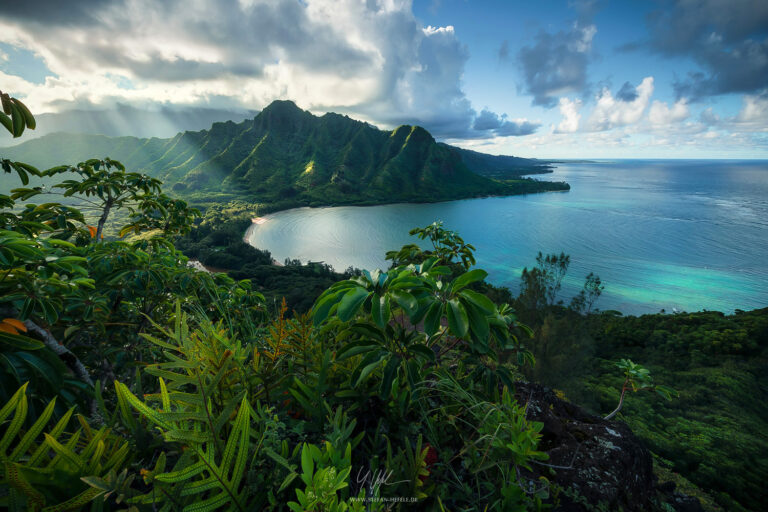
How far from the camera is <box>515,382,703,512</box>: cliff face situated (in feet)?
6.02

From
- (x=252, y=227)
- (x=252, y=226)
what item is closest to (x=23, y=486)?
(x=252, y=227)

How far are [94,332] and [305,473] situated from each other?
113 inches

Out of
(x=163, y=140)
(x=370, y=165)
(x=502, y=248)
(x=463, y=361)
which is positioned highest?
(x=163, y=140)

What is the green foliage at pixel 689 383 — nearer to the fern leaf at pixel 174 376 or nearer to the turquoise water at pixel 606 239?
the fern leaf at pixel 174 376

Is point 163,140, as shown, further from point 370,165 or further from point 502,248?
point 502,248

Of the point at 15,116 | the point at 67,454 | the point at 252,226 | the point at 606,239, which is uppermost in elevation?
the point at 15,116

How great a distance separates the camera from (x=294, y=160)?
528ft

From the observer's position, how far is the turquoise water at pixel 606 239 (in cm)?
5022

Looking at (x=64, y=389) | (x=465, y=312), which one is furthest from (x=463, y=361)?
(x=64, y=389)

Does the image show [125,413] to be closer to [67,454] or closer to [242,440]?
[67,454]

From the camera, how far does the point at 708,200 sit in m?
111

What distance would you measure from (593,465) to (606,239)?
8746 cm

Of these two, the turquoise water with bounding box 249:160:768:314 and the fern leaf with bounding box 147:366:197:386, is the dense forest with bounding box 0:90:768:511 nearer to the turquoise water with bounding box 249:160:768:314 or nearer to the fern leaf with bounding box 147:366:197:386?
the fern leaf with bounding box 147:366:197:386

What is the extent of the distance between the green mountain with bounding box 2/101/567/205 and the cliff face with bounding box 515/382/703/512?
12022 cm
